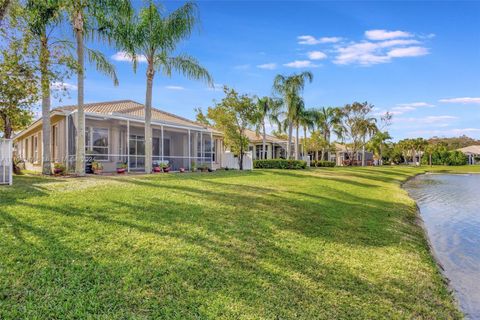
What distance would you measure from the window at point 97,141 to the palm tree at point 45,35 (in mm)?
4026

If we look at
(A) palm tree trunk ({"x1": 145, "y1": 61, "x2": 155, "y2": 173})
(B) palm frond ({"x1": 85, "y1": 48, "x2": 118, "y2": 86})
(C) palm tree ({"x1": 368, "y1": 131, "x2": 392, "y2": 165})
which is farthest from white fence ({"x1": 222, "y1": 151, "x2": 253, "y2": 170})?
(C) palm tree ({"x1": 368, "y1": 131, "x2": 392, "y2": 165})

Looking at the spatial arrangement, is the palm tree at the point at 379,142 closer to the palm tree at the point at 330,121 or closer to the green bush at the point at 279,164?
the palm tree at the point at 330,121

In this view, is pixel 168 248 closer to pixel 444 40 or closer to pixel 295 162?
pixel 444 40

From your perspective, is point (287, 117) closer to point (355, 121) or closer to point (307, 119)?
point (307, 119)

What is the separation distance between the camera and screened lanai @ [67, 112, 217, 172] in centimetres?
1819

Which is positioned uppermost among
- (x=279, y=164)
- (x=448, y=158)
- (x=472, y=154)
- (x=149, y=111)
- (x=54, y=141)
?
(x=149, y=111)

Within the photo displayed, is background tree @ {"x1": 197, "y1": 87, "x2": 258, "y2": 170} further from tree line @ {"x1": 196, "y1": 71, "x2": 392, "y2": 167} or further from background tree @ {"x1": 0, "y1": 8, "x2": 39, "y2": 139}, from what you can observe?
background tree @ {"x1": 0, "y1": 8, "x2": 39, "y2": 139}

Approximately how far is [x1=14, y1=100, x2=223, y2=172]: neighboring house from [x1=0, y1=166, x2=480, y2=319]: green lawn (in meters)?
9.94

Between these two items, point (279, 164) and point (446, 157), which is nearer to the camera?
point (279, 164)

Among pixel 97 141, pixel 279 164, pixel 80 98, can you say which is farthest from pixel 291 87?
pixel 80 98

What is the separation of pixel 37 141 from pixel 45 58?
1702cm

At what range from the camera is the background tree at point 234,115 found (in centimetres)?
2710

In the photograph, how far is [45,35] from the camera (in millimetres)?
14289

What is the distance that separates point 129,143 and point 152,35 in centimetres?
771
